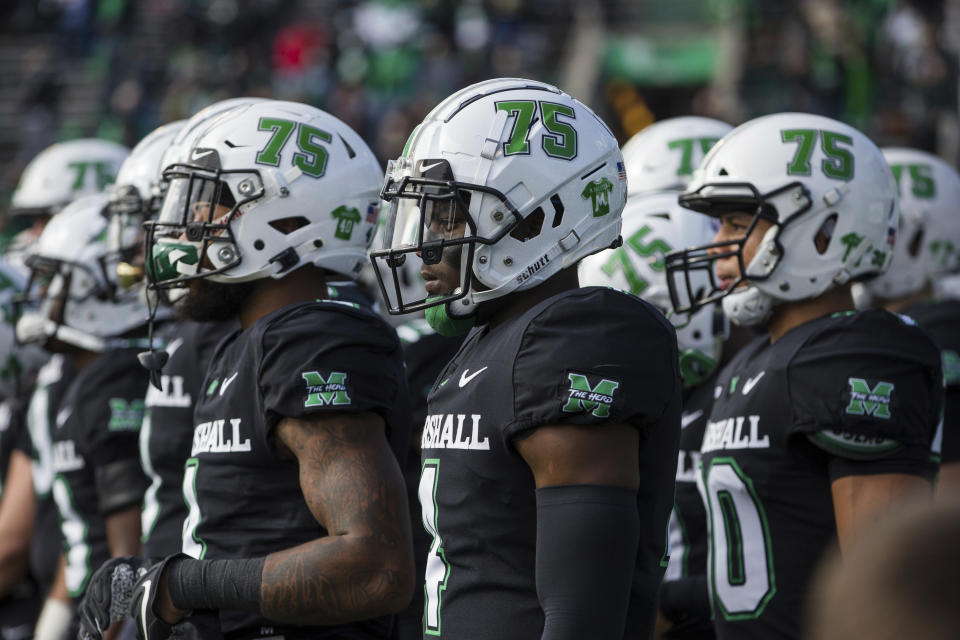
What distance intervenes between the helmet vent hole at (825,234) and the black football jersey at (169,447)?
71.4 inches

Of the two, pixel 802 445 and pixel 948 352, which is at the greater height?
pixel 802 445

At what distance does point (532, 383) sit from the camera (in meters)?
2.52

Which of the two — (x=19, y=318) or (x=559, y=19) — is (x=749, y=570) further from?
(x=559, y=19)

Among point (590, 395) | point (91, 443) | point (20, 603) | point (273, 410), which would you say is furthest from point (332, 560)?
point (20, 603)

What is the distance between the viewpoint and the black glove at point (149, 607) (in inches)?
115

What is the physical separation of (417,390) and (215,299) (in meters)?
1.39

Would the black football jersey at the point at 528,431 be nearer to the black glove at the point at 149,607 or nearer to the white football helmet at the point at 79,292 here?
the black glove at the point at 149,607

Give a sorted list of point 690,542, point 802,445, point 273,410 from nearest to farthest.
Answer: point 273,410
point 802,445
point 690,542

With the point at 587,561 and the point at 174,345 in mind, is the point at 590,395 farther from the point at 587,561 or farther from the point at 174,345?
the point at 174,345

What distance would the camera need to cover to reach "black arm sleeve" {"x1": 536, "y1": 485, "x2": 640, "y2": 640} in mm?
2379

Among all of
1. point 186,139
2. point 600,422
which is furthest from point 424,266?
point 186,139

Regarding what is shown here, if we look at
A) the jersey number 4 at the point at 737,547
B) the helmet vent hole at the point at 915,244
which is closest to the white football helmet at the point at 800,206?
the jersey number 4 at the point at 737,547

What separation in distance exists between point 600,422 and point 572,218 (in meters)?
0.57

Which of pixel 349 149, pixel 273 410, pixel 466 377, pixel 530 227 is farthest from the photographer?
pixel 349 149
